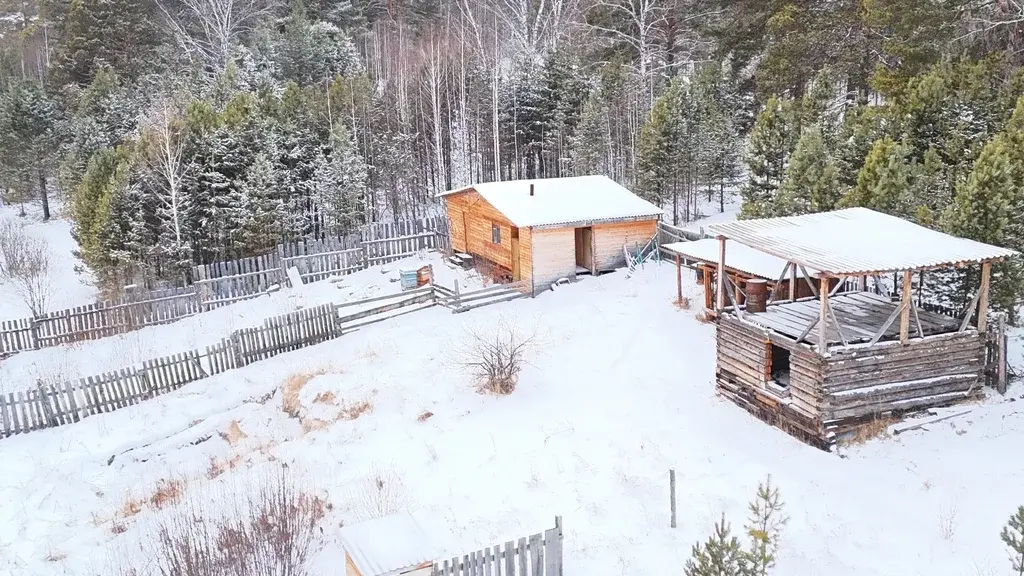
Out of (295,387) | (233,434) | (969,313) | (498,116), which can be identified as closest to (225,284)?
(295,387)

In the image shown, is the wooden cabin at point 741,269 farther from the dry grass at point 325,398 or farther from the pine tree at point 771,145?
the dry grass at point 325,398

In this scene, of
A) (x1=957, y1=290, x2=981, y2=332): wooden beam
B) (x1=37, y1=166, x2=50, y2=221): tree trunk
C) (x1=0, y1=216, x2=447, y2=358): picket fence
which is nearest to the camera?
(x1=957, y1=290, x2=981, y2=332): wooden beam

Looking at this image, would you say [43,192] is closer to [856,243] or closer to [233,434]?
[233,434]

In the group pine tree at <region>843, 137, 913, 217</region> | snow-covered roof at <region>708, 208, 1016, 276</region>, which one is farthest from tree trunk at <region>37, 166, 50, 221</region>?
pine tree at <region>843, 137, 913, 217</region>

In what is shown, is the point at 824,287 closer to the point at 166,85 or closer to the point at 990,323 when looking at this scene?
the point at 990,323

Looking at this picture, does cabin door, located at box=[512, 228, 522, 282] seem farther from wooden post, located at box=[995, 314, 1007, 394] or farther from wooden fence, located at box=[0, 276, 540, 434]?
wooden post, located at box=[995, 314, 1007, 394]

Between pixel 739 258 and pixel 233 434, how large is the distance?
12582 mm

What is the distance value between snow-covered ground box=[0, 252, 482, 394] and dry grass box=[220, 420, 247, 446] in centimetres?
591

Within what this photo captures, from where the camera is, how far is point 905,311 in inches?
468

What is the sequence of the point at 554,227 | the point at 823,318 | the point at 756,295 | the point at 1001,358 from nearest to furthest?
the point at 823,318
the point at 1001,358
the point at 756,295
the point at 554,227

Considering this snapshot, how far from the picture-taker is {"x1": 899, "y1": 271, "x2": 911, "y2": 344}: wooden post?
11.7 m

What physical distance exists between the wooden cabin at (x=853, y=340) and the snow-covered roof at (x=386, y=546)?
291 inches

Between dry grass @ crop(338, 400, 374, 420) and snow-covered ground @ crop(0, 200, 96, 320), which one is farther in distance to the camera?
snow-covered ground @ crop(0, 200, 96, 320)

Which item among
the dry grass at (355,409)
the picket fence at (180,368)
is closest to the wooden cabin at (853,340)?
the dry grass at (355,409)
